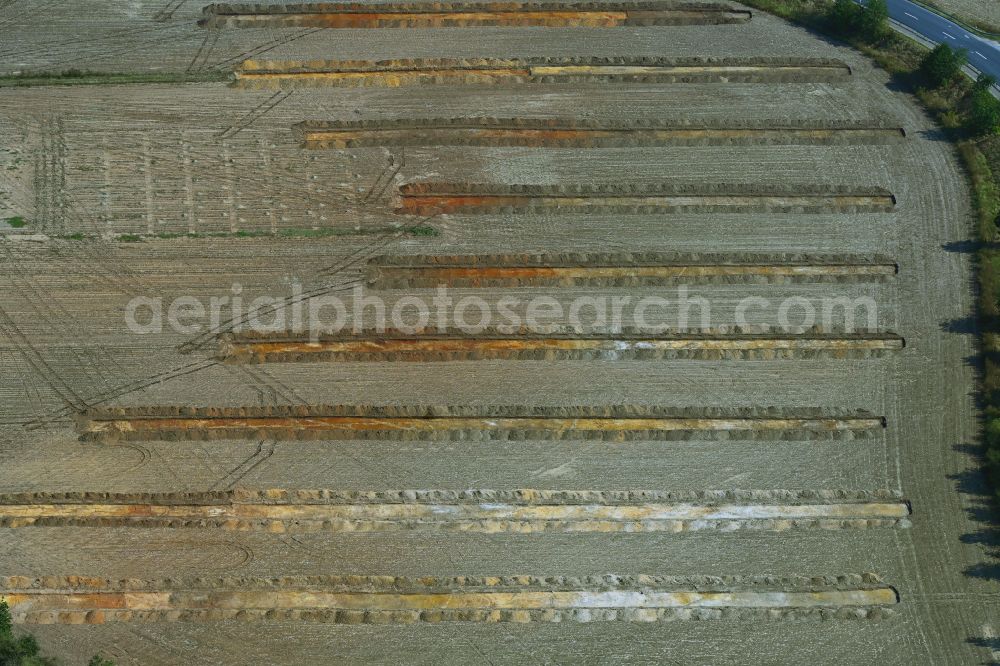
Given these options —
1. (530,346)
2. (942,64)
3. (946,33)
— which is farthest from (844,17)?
(530,346)

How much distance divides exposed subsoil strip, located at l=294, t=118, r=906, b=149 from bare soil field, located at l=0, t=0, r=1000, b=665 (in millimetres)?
100

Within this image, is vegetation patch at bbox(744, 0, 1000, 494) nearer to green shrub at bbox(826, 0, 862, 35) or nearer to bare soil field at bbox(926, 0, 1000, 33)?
green shrub at bbox(826, 0, 862, 35)

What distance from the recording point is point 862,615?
20031 millimetres

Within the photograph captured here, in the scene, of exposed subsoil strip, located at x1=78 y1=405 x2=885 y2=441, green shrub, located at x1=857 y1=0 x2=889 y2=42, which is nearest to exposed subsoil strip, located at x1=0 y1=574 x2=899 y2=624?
exposed subsoil strip, located at x1=78 y1=405 x2=885 y2=441

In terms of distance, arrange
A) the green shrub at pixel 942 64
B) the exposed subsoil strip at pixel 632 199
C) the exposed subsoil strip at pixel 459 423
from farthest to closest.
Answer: the green shrub at pixel 942 64 < the exposed subsoil strip at pixel 632 199 < the exposed subsoil strip at pixel 459 423

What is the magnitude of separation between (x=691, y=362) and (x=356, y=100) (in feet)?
43.3

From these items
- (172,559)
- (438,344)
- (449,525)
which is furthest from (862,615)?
(172,559)

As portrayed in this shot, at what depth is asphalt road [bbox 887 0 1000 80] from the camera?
27828 mm

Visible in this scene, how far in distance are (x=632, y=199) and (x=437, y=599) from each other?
1283 centimetres

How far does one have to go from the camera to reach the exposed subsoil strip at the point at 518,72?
26531 mm

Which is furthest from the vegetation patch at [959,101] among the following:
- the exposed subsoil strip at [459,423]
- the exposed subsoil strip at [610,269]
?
the exposed subsoil strip at [459,423]

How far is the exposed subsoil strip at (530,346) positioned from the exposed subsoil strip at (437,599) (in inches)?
233

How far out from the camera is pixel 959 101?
26.8 m

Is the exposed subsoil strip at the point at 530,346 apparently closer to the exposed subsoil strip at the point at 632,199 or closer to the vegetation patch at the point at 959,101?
the vegetation patch at the point at 959,101
